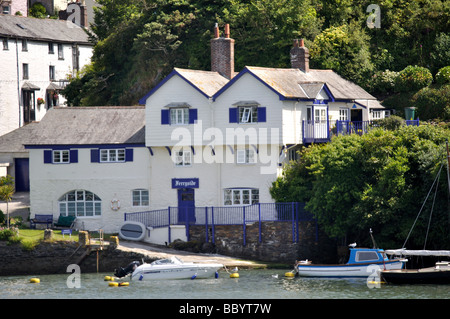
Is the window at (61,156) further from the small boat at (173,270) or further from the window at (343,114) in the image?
the window at (343,114)

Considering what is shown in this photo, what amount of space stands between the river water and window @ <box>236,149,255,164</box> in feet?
27.5

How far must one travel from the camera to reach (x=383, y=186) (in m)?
51.5

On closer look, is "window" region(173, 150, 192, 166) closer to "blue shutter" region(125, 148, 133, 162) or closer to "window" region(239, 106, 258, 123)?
"blue shutter" region(125, 148, 133, 162)

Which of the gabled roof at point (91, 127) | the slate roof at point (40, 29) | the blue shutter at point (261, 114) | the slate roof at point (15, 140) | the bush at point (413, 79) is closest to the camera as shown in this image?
the blue shutter at point (261, 114)

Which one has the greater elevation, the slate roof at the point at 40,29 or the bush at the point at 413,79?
the slate roof at the point at 40,29

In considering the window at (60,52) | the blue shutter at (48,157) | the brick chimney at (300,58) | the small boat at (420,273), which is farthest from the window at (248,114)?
the window at (60,52)

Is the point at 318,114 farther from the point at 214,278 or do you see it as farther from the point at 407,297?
the point at 407,297

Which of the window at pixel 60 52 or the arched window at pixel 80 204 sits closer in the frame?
the arched window at pixel 80 204

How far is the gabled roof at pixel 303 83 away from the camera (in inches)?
2261

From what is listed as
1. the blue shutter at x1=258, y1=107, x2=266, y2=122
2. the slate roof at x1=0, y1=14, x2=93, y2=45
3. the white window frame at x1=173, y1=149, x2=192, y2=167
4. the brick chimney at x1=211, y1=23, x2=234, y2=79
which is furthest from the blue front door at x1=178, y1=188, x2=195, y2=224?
the slate roof at x1=0, y1=14, x2=93, y2=45

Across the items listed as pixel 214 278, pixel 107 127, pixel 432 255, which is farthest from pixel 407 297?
pixel 107 127

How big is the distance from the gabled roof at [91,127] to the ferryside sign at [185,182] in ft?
10.4

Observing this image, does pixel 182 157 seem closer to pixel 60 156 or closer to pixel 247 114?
pixel 247 114

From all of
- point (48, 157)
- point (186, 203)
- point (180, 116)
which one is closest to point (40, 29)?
point (48, 157)
